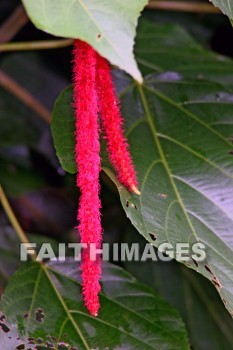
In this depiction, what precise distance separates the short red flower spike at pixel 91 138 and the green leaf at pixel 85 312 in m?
0.15

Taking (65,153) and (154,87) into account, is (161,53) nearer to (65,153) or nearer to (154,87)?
(154,87)

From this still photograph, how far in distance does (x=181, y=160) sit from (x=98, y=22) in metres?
0.32

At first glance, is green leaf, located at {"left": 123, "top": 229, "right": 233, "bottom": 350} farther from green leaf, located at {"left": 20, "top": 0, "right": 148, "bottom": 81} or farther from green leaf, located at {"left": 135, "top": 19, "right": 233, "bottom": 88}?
green leaf, located at {"left": 20, "top": 0, "right": 148, "bottom": 81}

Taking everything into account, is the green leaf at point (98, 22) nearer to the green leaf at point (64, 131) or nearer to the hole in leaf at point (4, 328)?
the green leaf at point (64, 131)

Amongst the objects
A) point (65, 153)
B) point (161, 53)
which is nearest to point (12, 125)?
point (161, 53)

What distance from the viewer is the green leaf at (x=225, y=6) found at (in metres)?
0.62

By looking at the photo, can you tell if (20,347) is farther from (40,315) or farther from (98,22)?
(98,22)

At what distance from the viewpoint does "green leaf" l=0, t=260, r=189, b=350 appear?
76cm

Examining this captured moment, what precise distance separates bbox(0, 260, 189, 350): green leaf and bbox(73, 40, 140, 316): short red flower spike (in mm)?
148

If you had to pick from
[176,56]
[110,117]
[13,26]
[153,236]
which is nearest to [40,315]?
[153,236]

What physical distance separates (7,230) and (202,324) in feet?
1.44

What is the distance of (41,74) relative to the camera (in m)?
1.56

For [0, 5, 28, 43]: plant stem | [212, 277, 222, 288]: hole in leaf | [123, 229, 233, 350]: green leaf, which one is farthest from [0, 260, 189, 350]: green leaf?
[0, 5, 28, 43]: plant stem

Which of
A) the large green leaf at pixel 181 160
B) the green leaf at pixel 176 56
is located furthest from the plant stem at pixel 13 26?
the large green leaf at pixel 181 160
